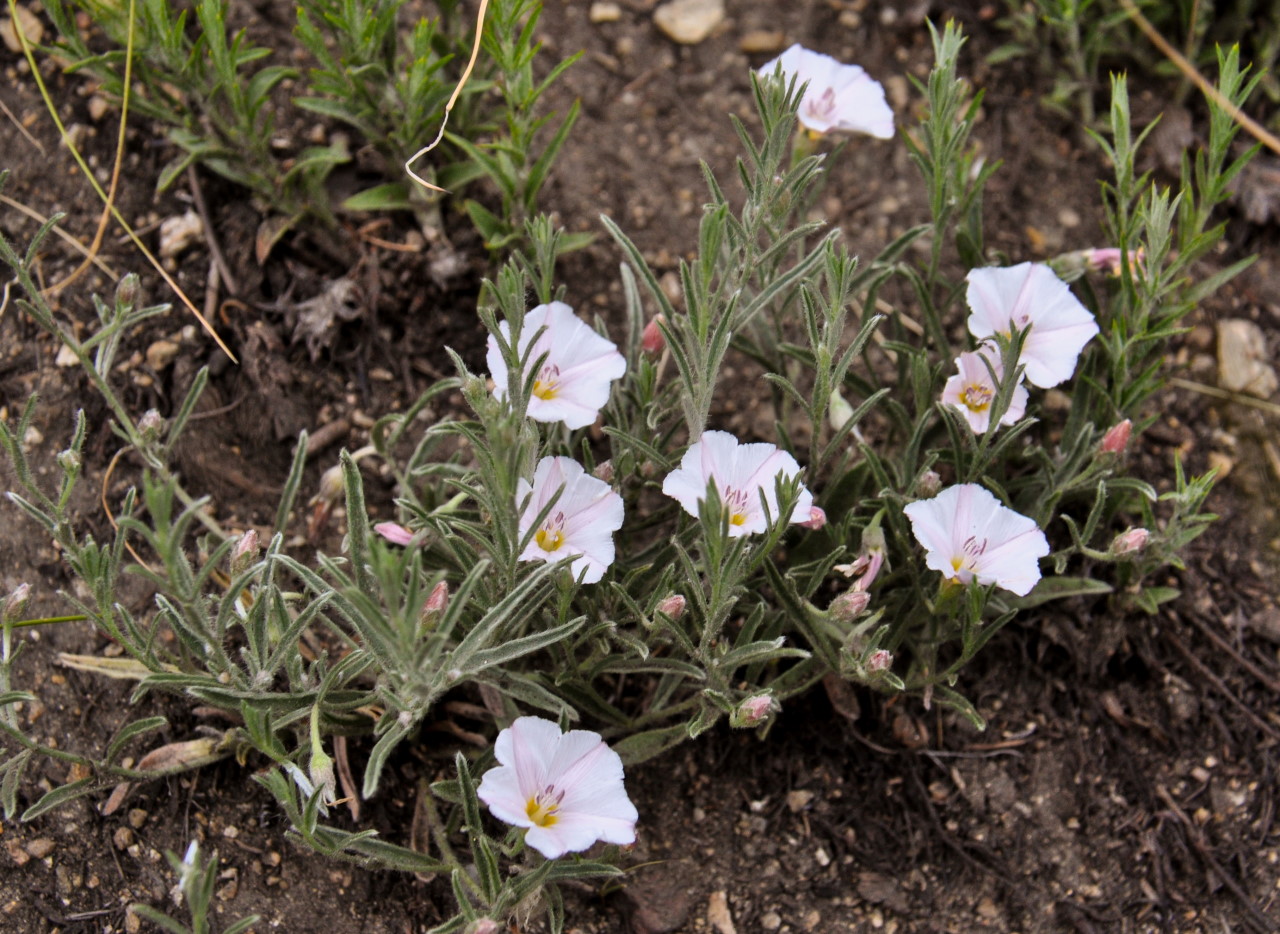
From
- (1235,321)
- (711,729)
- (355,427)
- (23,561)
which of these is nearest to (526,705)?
(711,729)

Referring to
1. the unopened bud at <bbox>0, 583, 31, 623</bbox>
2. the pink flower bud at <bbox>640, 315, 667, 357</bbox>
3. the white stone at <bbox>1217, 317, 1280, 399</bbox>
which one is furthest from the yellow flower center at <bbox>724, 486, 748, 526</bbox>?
the white stone at <bbox>1217, 317, 1280, 399</bbox>

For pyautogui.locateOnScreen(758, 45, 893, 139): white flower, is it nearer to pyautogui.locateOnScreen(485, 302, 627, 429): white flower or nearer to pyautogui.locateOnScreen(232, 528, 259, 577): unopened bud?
pyautogui.locateOnScreen(485, 302, 627, 429): white flower

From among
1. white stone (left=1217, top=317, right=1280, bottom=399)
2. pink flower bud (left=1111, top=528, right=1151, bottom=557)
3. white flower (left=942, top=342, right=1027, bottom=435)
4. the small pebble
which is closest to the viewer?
pink flower bud (left=1111, top=528, right=1151, bottom=557)

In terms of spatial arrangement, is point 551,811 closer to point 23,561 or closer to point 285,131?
point 23,561

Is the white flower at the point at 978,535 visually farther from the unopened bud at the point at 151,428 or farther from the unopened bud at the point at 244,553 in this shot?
the unopened bud at the point at 151,428

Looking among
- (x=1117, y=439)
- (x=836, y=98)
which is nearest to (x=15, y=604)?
(x=836, y=98)

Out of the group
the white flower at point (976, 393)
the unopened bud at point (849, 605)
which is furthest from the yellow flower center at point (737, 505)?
the white flower at point (976, 393)
